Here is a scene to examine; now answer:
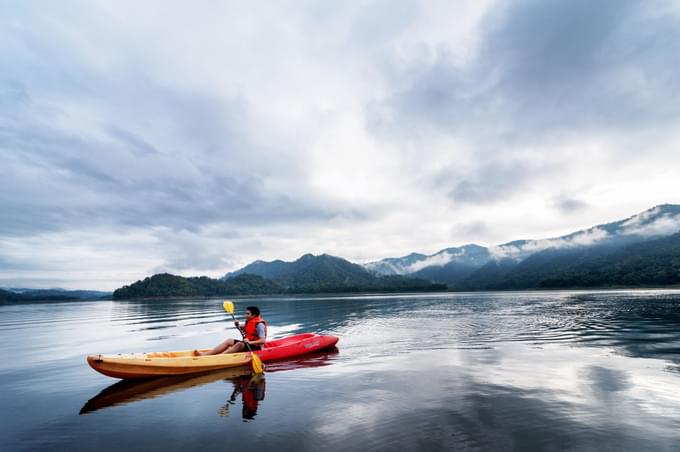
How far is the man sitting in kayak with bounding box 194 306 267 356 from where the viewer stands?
1849 centimetres

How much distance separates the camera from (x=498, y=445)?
8695 mm

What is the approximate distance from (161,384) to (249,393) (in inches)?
187

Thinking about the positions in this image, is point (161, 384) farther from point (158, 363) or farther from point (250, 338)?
point (250, 338)

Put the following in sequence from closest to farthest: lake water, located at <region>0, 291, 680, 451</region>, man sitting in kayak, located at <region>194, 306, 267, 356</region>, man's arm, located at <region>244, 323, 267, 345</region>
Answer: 1. lake water, located at <region>0, 291, 680, 451</region>
2. man sitting in kayak, located at <region>194, 306, 267, 356</region>
3. man's arm, located at <region>244, 323, 267, 345</region>

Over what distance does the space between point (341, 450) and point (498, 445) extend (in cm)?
374

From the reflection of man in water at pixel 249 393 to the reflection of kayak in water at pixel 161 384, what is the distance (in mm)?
273

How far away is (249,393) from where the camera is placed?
14.0m

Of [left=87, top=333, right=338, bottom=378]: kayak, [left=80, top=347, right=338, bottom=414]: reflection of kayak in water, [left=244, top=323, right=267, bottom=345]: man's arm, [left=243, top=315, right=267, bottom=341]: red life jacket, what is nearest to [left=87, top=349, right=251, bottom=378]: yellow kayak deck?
[left=87, top=333, right=338, bottom=378]: kayak

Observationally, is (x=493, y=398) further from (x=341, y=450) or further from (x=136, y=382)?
(x=136, y=382)

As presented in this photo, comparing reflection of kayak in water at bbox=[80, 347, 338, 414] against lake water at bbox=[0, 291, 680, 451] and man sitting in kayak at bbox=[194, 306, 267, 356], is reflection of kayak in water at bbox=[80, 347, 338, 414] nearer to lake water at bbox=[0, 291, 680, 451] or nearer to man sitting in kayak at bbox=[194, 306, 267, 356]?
lake water at bbox=[0, 291, 680, 451]

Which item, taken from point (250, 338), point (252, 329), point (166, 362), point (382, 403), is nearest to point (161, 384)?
point (166, 362)

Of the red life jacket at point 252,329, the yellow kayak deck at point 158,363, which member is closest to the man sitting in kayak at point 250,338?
the red life jacket at point 252,329

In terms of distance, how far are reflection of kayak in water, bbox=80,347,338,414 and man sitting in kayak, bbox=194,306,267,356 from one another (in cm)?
104

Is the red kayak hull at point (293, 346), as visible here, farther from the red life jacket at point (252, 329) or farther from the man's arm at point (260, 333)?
the red life jacket at point (252, 329)
